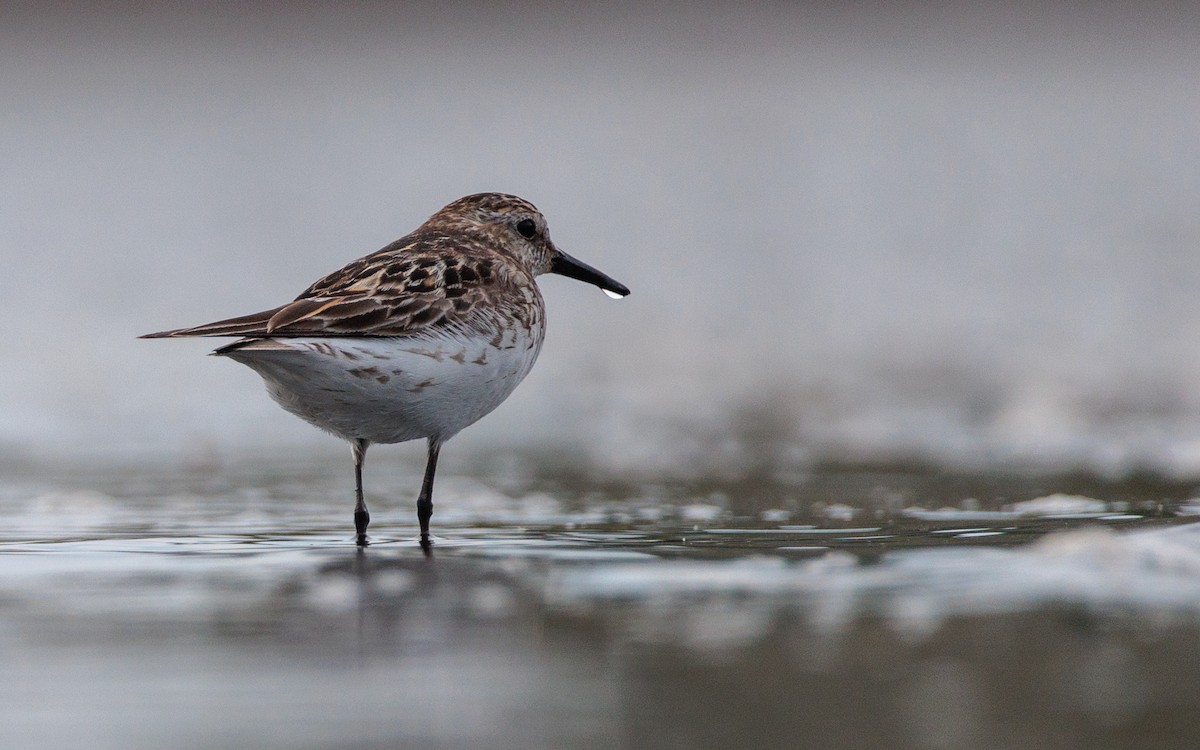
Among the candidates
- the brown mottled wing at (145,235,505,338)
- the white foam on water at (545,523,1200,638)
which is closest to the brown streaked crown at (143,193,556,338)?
the brown mottled wing at (145,235,505,338)

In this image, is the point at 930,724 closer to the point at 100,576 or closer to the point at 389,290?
the point at 100,576

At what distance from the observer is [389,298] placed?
5.32 meters

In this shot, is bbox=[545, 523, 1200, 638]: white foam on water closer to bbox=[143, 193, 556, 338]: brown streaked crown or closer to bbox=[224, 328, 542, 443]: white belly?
bbox=[224, 328, 542, 443]: white belly

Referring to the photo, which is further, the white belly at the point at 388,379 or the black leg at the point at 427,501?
the black leg at the point at 427,501

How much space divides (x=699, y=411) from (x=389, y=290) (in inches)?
145

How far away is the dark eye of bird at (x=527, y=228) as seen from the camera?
6750 mm

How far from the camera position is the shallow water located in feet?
9.37

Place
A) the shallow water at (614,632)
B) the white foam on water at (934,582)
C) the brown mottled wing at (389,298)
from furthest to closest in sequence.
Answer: the brown mottled wing at (389,298)
the white foam on water at (934,582)
the shallow water at (614,632)

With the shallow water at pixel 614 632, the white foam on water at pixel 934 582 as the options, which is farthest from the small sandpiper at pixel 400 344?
the white foam on water at pixel 934 582

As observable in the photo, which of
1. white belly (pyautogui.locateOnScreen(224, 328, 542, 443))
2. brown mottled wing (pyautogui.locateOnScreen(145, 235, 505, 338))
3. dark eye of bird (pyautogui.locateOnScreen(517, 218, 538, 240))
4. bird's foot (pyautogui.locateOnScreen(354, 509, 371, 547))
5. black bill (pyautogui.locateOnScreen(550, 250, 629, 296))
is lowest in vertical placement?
bird's foot (pyautogui.locateOnScreen(354, 509, 371, 547))

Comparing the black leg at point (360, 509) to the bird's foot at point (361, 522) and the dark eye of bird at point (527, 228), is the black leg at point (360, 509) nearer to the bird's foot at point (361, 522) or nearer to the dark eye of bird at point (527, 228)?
the bird's foot at point (361, 522)

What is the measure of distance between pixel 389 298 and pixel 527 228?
1549mm

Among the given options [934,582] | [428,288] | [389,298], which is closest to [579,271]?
[428,288]

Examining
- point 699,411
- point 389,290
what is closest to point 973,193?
point 699,411
